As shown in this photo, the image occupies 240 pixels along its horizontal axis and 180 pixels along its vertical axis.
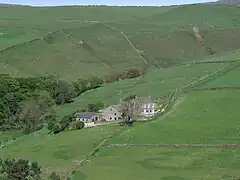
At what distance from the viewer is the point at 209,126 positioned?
76062 millimetres

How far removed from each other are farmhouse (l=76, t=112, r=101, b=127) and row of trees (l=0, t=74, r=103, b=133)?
1043 cm

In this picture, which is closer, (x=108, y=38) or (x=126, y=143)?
(x=126, y=143)

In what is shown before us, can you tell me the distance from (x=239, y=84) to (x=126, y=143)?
118ft

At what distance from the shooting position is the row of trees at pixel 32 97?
9950cm

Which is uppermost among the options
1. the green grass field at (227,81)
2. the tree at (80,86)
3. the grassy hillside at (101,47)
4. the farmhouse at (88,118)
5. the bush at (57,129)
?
the grassy hillside at (101,47)

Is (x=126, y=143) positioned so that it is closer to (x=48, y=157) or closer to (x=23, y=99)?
(x=48, y=157)

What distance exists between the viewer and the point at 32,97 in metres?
117

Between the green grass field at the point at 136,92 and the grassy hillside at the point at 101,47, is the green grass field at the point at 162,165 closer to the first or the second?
the green grass field at the point at 136,92

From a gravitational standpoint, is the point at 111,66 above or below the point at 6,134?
above

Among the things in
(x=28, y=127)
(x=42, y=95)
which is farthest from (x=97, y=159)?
(x=42, y=95)

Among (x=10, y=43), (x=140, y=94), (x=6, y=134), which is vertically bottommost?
(x=6, y=134)

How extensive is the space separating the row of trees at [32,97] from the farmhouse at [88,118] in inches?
411

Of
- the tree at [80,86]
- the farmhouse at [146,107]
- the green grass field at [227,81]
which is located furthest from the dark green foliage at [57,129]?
the tree at [80,86]

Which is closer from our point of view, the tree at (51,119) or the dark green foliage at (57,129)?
the dark green foliage at (57,129)
